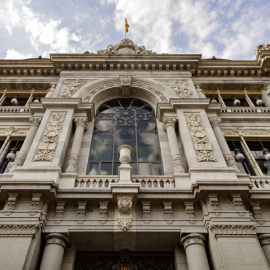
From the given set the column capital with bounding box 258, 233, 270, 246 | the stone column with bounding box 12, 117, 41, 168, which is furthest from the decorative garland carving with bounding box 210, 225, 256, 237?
the stone column with bounding box 12, 117, 41, 168

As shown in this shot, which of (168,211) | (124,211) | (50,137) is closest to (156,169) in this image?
(168,211)

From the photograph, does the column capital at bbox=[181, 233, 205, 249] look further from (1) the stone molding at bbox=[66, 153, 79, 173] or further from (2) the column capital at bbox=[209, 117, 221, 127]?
(2) the column capital at bbox=[209, 117, 221, 127]

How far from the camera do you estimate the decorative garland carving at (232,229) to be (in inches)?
369

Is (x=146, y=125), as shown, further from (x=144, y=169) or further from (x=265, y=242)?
(x=265, y=242)

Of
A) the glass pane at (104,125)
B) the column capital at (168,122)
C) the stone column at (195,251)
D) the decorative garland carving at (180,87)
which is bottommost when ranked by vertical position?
the stone column at (195,251)

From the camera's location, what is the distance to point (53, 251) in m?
9.17

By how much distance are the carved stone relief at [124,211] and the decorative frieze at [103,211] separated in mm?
468

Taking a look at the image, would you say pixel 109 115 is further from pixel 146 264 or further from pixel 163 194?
pixel 146 264

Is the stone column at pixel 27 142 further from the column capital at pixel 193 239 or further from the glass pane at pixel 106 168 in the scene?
the column capital at pixel 193 239

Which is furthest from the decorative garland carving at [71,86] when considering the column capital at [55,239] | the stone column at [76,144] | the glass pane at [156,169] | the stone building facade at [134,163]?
the column capital at [55,239]

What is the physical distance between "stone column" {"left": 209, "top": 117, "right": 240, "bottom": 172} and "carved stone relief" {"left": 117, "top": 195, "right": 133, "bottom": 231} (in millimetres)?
5226

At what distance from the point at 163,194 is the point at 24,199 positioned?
5.01m

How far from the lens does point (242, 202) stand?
1047cm

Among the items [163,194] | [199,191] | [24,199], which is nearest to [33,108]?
[24,199]
